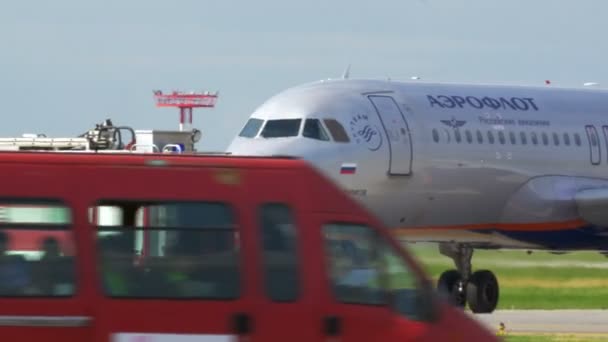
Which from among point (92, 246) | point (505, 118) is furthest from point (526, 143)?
point (92, 246)

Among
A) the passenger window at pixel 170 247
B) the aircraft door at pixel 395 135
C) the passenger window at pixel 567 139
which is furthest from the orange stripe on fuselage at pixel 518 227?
the passenger window at pixel 170 247

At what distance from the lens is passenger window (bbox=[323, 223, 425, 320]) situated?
14.6 metres

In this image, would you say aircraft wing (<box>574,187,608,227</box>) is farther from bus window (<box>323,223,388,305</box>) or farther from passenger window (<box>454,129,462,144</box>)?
bus window (<box>323,223,388,305</box>)

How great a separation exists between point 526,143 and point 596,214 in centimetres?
196

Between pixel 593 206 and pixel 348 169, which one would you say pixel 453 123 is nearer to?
pixel 348 169

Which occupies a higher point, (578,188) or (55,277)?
(578,188)

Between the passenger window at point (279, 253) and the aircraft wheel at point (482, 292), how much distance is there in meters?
23.1

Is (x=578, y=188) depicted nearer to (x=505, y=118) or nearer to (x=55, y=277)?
(x=505, y=118)

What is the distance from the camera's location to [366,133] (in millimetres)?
32906

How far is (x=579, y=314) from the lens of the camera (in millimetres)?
38125

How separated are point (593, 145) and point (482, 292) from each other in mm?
3740

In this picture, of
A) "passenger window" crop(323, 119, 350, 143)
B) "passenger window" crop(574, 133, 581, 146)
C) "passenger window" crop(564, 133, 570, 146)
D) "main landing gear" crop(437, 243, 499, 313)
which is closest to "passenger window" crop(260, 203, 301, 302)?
"passenger window" crop(323, 119, 350, 143)

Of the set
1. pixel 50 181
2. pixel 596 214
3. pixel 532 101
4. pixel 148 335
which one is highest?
pixel 532 101

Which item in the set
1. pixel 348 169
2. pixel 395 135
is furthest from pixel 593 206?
pixel 348 169
